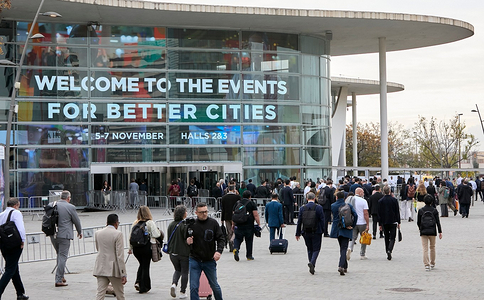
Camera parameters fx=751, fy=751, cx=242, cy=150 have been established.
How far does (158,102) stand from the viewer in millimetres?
37938

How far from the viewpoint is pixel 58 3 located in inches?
1326

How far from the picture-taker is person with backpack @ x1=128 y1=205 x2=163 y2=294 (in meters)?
12.3

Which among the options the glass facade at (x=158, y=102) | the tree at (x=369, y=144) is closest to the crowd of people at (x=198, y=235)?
the glass facade at (x=158, y=102)

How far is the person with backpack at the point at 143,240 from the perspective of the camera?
12.3m

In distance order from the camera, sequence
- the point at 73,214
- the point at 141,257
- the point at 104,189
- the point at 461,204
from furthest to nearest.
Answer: the point at 104,189, the point at 461,204, the point at 73,214, the point at 141,257

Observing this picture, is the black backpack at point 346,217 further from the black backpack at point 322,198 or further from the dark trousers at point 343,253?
the black backpack at point 322,198

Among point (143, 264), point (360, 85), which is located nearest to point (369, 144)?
point (360, 85)

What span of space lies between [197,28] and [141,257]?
27354 mm

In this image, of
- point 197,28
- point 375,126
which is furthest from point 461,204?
point 375,126

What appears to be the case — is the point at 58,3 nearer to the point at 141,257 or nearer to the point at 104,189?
the point at 104,189

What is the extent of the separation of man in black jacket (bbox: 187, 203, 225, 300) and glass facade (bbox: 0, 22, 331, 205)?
89.7ft

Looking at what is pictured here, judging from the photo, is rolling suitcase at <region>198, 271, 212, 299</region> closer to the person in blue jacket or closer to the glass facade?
the person in blue jacket

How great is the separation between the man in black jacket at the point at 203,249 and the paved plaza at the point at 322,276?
5.29 ft

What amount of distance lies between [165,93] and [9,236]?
26566 mm
